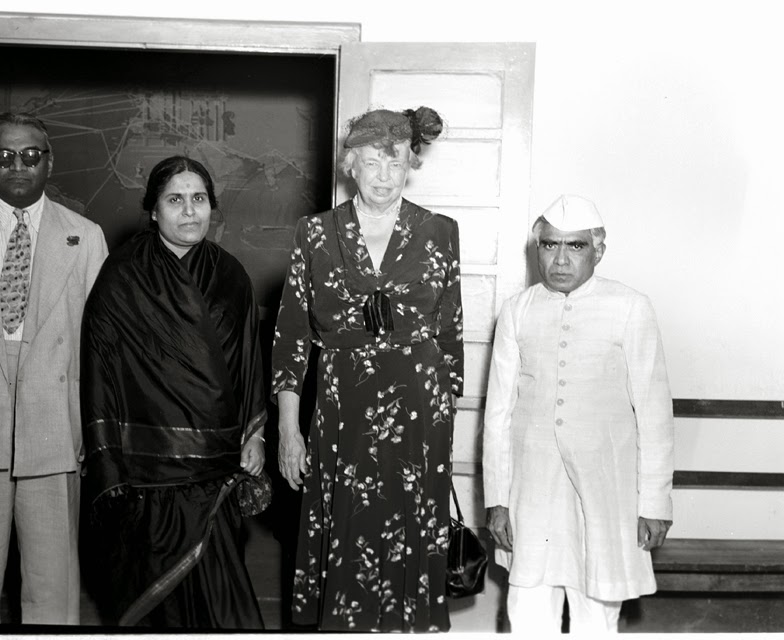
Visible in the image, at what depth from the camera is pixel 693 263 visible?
423 centimetres

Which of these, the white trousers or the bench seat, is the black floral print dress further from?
the bench seat

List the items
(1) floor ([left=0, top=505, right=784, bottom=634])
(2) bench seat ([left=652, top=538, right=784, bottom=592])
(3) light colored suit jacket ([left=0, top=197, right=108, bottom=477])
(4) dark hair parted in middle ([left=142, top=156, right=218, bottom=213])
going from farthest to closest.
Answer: (1) floor ([left=0, top=505, right=784, bottom=634])
(2) bench seat ([left=652, top=538, right=784, bottom=592])
(3) light colored suit jacket ([left=0, top=197, right=108, bottom=477])
(4) dark hair parted in middle ([left=142, top=156, right=218, bottom=213])

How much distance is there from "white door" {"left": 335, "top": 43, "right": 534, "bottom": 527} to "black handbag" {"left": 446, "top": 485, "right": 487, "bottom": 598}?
874 mm

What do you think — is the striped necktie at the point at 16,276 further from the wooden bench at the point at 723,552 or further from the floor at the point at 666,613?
the wooden bench at the point at 723,552

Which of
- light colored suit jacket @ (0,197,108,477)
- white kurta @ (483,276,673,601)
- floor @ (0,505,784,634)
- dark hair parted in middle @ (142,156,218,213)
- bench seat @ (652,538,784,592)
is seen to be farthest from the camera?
floor @ (0,505,784,634)

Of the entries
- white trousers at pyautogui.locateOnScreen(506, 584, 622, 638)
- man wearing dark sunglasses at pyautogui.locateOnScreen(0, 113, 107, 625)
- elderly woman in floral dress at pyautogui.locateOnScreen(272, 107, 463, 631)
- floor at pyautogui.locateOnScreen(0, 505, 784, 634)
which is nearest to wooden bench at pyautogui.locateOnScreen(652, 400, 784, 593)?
floor at pyautogui.locateOnScreen(0, 505, 784, 634)

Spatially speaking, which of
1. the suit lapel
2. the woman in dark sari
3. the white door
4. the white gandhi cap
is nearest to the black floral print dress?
the woman in dark sari

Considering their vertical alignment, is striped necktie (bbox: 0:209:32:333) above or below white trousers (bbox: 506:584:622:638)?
above

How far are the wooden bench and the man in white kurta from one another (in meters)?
0.84

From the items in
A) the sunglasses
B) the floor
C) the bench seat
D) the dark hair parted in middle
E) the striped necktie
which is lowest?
the floor

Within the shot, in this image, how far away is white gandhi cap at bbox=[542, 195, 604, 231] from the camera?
130 inches

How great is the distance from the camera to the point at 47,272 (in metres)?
3.61

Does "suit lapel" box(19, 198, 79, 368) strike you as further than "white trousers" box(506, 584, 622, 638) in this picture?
Yes

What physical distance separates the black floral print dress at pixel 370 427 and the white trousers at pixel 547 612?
0.27 metres
